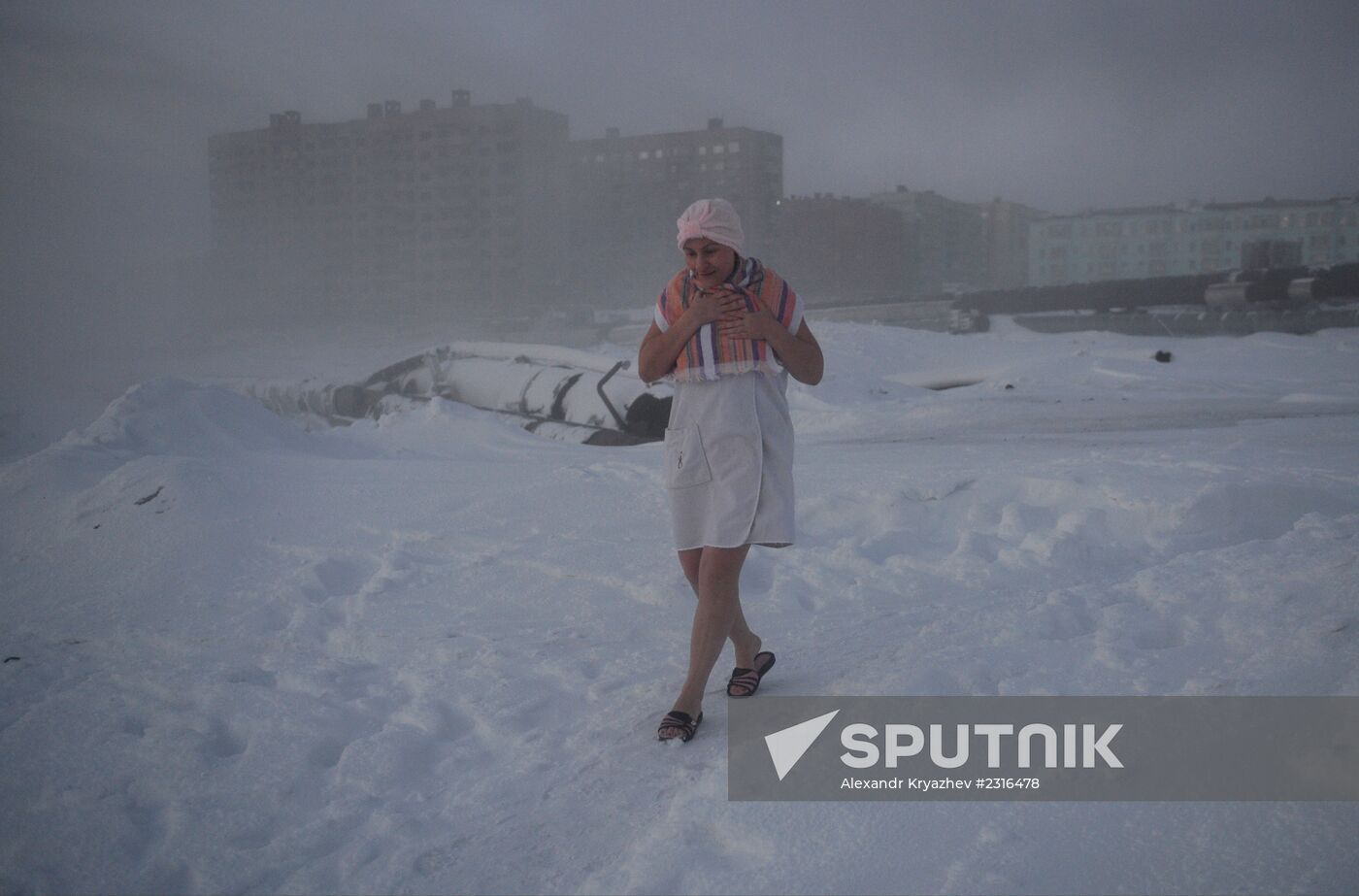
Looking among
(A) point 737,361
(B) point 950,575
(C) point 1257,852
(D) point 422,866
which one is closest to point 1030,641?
(B) point 950,575

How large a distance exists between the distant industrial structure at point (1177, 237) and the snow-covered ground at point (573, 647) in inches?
967

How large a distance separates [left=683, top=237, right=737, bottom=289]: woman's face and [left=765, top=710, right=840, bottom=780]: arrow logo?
107cm

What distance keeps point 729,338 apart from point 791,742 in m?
0.95

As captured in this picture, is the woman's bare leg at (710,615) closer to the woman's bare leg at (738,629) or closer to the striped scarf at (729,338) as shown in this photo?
the woman's bare leg at (738,629)

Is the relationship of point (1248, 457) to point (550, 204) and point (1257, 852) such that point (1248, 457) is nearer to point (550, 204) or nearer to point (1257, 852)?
point (1257, 852)

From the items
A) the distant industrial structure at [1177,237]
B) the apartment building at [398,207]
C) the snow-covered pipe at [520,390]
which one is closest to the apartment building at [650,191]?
the apartment building at [398,207]

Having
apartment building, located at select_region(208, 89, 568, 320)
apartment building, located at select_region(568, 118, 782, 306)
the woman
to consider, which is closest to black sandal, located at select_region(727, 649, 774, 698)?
the woman

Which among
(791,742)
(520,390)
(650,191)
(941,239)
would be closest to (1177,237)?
(941,239)

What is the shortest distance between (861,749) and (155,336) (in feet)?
75.5

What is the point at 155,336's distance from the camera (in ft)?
70.4

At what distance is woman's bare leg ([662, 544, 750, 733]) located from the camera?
2.31 metres

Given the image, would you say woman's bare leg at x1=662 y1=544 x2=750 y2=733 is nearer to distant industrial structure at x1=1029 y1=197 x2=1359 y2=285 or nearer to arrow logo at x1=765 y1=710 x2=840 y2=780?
arrow logo at x1=765 y1=710 x2=840 y2=780

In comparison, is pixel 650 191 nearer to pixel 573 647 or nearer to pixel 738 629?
pixel 573 647

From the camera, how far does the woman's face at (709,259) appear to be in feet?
7.36
